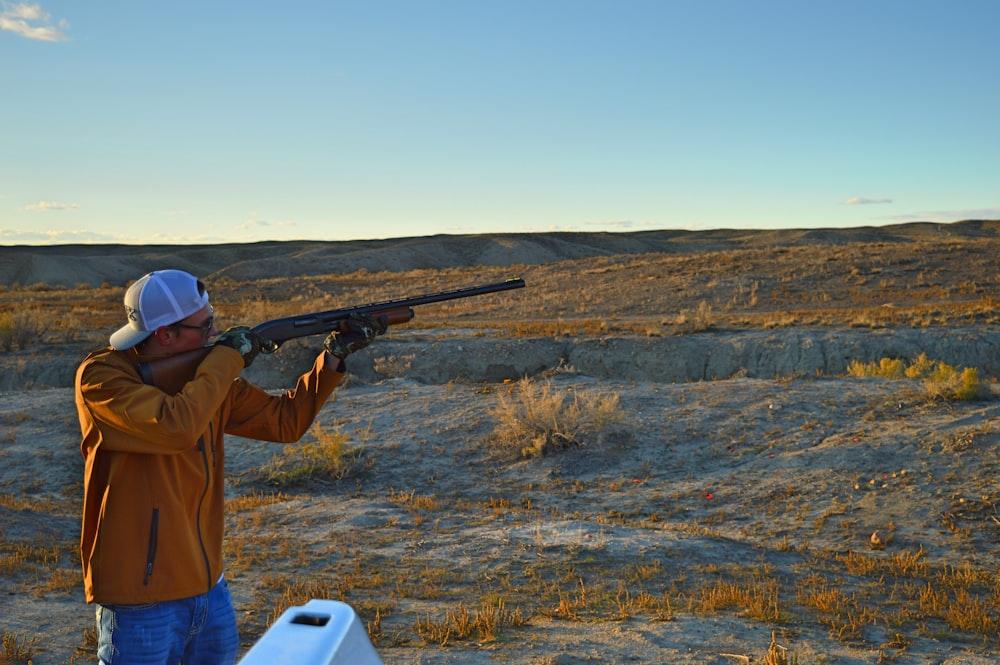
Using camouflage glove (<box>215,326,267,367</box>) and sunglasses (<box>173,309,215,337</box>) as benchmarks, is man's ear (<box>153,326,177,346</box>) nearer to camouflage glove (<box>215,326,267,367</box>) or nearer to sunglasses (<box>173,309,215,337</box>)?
sunglasses (<box>173,309,215,337</box>)

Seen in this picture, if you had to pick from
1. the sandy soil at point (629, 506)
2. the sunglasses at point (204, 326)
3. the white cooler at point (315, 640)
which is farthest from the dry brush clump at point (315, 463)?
the white cooler at point (315, 640)

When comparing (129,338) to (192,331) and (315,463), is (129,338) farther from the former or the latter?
(315,463)

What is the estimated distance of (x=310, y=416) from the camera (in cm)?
327

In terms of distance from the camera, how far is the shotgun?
2.90 m

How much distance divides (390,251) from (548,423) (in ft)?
228

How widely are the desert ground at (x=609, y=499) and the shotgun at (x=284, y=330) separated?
204 cm

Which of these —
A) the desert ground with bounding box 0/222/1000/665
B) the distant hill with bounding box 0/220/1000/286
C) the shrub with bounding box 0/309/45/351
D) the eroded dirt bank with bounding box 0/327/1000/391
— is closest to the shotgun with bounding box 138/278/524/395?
the desert ground with bounding box 0/222/1000/665

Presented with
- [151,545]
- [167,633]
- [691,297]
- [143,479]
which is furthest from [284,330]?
[691,297]

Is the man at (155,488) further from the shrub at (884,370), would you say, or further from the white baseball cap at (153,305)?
the shrub at (884,370)

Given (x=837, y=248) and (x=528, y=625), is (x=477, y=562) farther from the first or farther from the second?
(x=837, y=248)

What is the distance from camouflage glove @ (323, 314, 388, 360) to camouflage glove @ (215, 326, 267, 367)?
0.34 metres

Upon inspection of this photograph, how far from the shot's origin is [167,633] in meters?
2.75

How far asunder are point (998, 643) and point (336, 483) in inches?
302

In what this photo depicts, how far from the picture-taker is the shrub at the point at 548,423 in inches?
450
